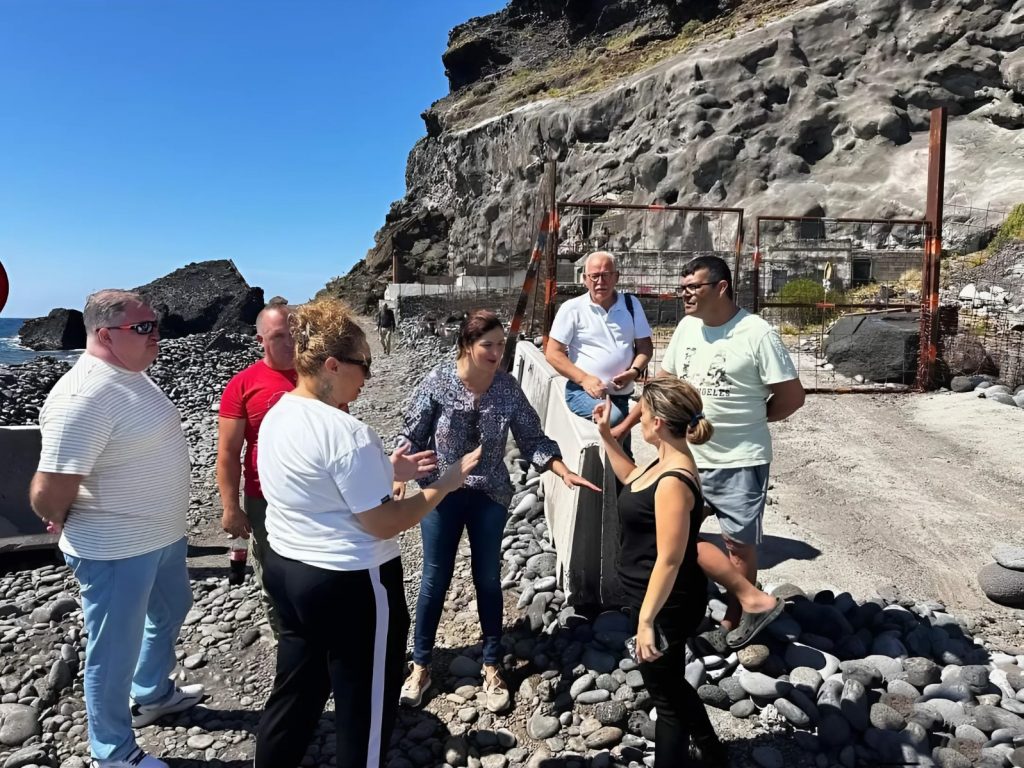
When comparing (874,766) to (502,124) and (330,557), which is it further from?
(502,124)

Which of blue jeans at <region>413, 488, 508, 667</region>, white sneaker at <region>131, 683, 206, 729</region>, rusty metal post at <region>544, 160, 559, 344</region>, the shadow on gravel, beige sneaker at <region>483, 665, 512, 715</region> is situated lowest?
white sneaker at <region>131, 683, 206, 729</region>

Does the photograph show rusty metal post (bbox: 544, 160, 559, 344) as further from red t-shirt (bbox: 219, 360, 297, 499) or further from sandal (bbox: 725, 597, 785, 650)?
sandal (bbox: 725, 597, 785, 650)

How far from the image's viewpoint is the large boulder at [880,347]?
9500mm

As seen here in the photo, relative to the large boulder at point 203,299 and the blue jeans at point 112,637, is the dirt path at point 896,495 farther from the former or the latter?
the large boulder at point 203,299

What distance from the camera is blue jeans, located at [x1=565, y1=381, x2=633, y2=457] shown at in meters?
4.23

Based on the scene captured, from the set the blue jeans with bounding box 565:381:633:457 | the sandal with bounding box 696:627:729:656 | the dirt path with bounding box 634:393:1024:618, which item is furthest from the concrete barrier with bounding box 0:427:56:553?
the dirt path with bounding box 634:393:1024:618

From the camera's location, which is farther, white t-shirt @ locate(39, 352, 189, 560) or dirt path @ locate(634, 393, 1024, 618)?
dirt path @ locate(634, 393, 1024, 618)

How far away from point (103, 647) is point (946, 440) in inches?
311

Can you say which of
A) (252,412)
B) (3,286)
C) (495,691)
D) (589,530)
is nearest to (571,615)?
(589,530)

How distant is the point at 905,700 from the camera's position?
3039mm

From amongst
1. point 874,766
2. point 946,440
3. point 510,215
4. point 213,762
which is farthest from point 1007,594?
point 510,215

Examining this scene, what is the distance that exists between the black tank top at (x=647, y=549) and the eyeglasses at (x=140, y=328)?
6.68 ft

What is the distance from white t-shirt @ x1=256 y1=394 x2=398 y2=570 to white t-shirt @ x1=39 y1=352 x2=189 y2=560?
0.91 meters

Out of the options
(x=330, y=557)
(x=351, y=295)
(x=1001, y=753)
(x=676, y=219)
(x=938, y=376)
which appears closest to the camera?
(x=330, y=557)
